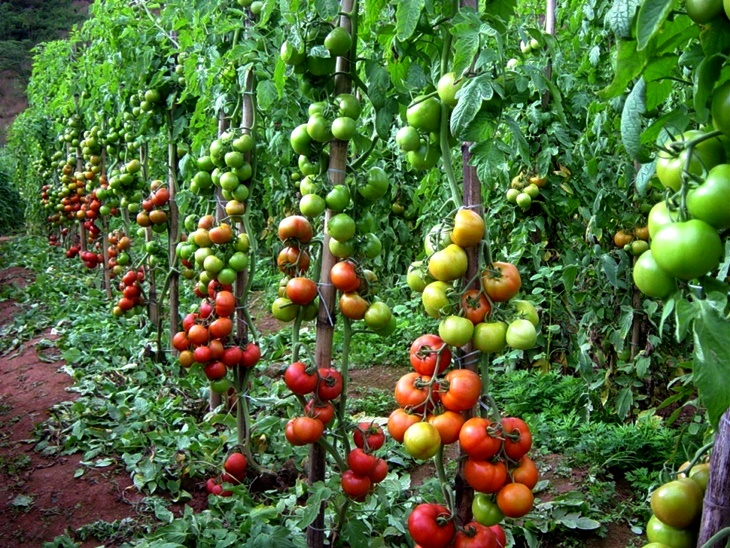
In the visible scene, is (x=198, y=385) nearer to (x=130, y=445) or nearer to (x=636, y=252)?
(x=130, y=445)

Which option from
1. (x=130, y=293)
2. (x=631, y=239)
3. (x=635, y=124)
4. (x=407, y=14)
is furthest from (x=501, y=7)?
(x=130, y=293)

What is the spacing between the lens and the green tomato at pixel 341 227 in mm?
1877

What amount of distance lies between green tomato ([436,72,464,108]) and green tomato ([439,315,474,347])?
1.59 feet

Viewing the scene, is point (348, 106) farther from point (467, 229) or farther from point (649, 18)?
point (649, 18)

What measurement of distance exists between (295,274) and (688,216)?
62.9 inches

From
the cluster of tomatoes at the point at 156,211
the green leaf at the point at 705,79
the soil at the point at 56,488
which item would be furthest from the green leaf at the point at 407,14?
Answer: the cluster of tomatoes at the point at 156,211

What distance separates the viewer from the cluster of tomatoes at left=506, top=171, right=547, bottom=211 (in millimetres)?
3738

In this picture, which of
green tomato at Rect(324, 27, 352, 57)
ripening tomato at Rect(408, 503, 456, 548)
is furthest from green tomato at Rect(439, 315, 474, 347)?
green tomato at Rect(324, 27, 352, 57)

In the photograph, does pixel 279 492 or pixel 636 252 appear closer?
pixel 279 492

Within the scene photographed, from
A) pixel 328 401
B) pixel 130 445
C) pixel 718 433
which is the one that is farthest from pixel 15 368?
pixel 718 433

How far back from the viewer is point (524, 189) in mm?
3820

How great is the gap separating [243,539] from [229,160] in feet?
4.93

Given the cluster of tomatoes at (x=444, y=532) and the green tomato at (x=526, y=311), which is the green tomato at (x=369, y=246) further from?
the cluster of tomatoes at (x=444, y=532)

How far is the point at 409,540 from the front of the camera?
216 cm
